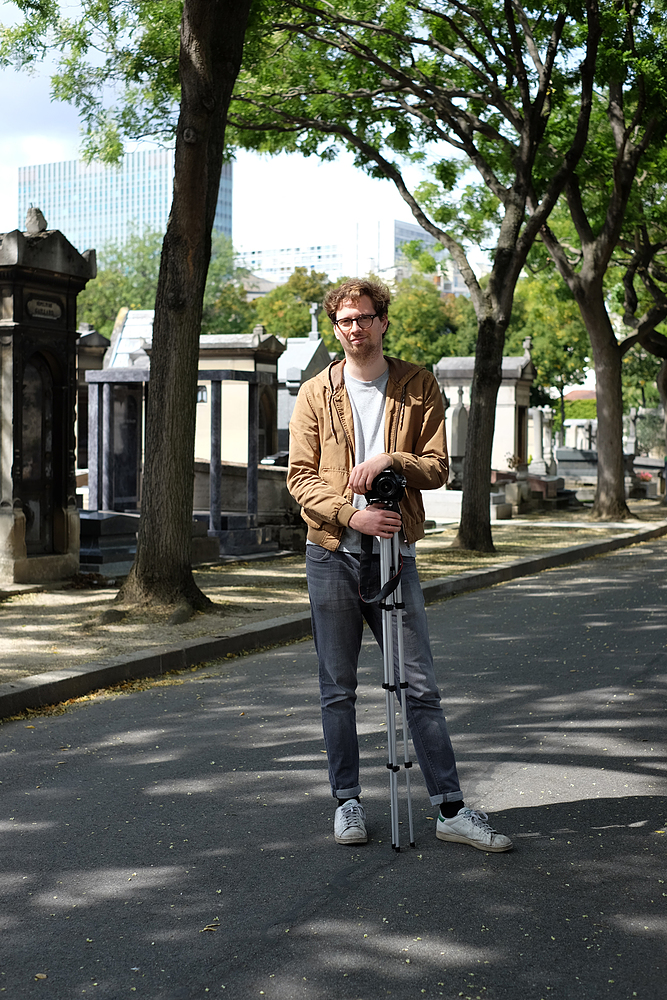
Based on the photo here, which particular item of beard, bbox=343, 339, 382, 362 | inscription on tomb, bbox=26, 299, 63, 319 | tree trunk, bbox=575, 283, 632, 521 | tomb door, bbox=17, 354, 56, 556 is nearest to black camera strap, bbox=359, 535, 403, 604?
beard, bbox=343, 339, 382, 362

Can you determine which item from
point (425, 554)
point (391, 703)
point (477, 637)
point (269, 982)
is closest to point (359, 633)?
point (391, 703)

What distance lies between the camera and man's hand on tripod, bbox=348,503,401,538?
13.5 feet

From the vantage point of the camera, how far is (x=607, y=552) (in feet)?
61.2

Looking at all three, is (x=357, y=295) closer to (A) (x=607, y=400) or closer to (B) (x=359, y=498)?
(B) (x=359, y=498)

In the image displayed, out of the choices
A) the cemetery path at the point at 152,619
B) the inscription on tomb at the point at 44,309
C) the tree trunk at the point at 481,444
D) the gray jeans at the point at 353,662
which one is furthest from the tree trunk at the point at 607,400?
the gray jeans at the point at 353,662

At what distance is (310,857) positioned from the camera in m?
4.22

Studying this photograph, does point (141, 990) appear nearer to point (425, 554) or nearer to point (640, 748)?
point (640, 748)

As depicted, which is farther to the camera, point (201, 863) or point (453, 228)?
point (453, 228)

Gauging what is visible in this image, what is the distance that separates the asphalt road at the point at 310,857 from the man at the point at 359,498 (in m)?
0.29

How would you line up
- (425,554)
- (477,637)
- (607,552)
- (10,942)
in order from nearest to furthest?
(10,942) → (477,637) → (425,554) → (607,552)

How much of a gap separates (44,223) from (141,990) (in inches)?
388

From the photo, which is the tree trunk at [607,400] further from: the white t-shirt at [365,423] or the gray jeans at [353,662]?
the gray jeans at [353,662]

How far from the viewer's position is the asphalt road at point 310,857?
3.30m

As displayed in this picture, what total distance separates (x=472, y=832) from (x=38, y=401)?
8944mm
